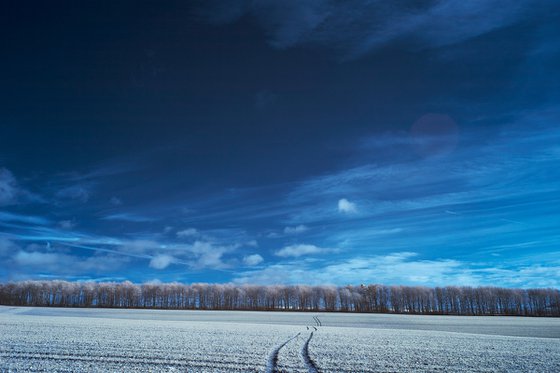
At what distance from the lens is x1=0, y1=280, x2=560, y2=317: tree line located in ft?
558

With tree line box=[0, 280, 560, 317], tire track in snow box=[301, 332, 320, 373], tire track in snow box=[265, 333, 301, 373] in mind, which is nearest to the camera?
tire track in snow box=[265, 333, 301, 373]

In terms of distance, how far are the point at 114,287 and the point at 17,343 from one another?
17993 cm

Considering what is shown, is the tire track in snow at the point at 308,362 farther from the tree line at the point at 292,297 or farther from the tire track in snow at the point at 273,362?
the tree line at the point at 292,297

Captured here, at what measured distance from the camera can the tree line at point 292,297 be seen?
170125mm

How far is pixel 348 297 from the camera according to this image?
17675cm

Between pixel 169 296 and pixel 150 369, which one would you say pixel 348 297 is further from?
pixel 150 369

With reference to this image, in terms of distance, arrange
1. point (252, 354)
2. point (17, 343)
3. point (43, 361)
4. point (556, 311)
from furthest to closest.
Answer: point (556, 311), point (17, 343), point (252, 354), point (43, 361)

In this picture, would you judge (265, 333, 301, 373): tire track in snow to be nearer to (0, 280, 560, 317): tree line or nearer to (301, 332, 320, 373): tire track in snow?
(301, 332, 320, 373): tire track in snow

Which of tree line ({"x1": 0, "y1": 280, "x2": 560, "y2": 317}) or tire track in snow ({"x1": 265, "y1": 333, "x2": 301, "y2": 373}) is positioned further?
tree line ({"x1": 0, "y1": 280, "x2": 560, "y2": 317})

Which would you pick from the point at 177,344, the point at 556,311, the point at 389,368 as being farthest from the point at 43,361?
the point at 556,311

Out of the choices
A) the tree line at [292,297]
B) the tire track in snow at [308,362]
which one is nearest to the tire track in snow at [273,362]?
the tire track in snow at [308,362]

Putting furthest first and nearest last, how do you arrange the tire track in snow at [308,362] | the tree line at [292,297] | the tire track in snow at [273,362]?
the tree line at [292,297]
the tire track in snow at [308,362]
the tire track in snow at [273,362]

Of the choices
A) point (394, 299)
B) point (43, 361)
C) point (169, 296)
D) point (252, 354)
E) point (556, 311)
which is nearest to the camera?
point (43, 361)

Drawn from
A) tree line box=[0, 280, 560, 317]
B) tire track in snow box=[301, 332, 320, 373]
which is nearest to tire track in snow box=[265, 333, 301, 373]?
tire track in snow box=[301, 332, 320, 373]
